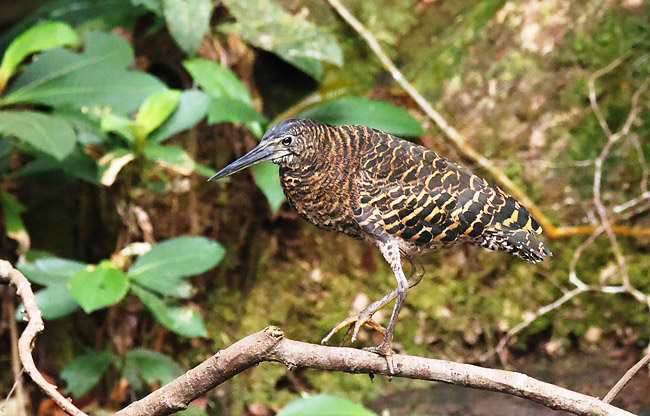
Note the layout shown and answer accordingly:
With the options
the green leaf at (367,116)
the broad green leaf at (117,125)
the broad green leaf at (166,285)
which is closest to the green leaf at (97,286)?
the broad green leaf at (166,285)

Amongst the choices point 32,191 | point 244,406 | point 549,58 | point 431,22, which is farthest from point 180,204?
point 549,58

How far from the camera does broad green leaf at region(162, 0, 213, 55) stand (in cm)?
479

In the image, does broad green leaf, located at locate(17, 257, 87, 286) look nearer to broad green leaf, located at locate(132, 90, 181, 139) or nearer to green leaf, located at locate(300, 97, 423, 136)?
broad green leaf, located at locate(132, 90, 181, 139)

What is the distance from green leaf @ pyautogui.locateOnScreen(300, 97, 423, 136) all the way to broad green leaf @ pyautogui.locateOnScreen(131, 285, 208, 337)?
4.04 ft

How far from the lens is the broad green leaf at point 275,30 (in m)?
4.93

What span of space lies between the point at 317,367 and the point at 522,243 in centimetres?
73

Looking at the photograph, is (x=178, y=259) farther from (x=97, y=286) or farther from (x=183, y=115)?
(x=183, y=115)

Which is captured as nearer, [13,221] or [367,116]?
[367,116]

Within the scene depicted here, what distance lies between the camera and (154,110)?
14.6ft

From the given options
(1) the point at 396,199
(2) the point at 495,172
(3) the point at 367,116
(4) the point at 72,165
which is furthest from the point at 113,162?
(1) the point at 396,199

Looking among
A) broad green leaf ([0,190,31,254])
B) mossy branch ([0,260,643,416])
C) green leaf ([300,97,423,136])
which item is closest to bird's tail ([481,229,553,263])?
mossy branch ([0,260,643,416])

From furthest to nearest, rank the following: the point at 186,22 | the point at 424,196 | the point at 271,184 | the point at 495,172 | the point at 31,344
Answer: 1. the point at 495,172
2. the point at 186,22
3. the point at 271,184
4. the point at 424,196
5. the point at 31,344

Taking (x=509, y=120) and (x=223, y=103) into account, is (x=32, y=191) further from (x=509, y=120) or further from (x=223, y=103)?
(x=509, y=120)

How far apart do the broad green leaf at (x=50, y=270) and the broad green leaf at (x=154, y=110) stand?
781mm
